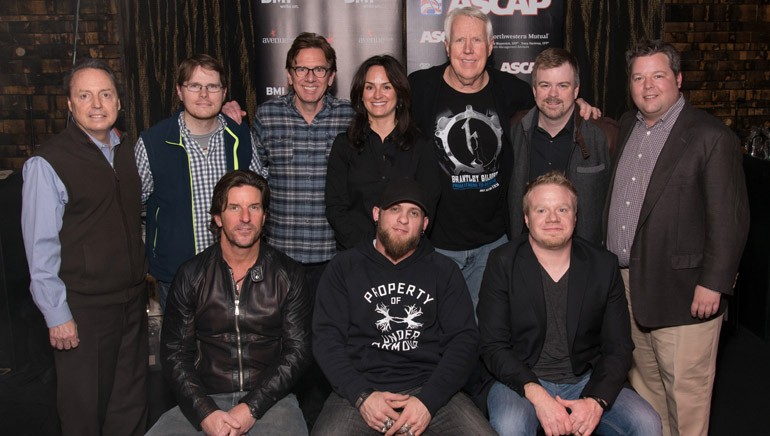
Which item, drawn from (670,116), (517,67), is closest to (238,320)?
(670,116)

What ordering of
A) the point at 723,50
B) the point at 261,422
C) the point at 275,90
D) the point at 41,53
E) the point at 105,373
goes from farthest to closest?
1. the point at 723,50
2. the point at 41,53
3. the point at 275,90
4. the point at 105,373
5. the point at 261,422

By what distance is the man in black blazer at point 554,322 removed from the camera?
2717 mm

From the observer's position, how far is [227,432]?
8.50ft

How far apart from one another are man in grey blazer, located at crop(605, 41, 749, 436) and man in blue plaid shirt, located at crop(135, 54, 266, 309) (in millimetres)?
1722

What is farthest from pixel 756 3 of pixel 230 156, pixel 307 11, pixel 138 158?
pixel 138 158

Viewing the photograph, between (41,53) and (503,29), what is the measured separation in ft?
10.6

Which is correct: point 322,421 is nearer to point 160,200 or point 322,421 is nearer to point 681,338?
point 160,200

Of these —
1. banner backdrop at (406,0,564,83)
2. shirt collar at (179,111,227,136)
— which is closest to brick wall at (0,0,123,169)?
banner backdrop at (406,0,564,83)

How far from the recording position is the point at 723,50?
5516 millimetres

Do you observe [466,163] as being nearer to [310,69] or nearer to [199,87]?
[310,69]

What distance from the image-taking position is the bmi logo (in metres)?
4.85

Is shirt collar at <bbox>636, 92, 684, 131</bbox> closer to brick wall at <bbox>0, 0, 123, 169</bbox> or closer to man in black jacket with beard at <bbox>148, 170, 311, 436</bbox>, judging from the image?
man in black jacket with beard at <bbox>148, 170, 311, 436</bbox>

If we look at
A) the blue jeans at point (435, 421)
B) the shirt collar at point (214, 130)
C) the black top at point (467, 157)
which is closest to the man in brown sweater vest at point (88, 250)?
the shirt collar at point (214, 130)

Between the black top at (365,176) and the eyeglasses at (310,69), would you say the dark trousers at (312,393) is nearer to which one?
the black top at (365,176)
